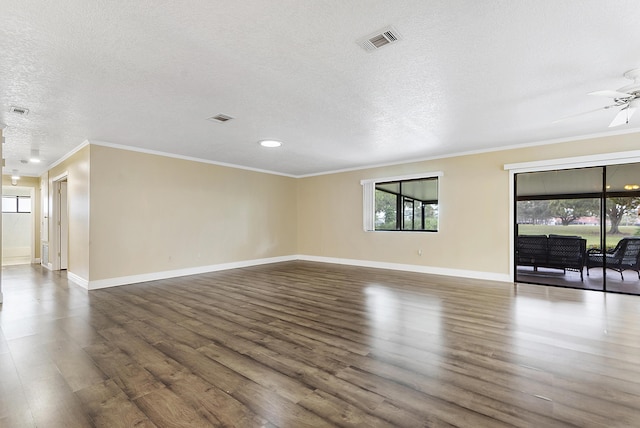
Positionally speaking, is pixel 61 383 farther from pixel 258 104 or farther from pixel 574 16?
pixel 574 16

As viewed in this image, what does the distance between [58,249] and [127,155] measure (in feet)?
11.8

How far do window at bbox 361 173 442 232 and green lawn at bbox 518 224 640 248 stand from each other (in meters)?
1.69

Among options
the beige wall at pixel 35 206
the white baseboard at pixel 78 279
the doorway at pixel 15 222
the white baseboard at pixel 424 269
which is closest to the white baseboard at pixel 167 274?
the white baseboard at pixel 78 279

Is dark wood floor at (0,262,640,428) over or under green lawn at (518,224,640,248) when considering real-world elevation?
under

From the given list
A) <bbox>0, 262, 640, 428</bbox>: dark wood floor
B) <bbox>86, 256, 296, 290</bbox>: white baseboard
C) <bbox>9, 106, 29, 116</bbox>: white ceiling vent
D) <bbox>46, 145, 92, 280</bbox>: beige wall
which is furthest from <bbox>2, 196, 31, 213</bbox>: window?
<bbox>9, 106, 29, 116</bbox>: white ceiling vent

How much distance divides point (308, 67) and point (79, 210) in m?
5.21

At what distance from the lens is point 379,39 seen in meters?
2.23

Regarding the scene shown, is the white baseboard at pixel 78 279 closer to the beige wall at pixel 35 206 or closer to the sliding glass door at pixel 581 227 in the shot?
the beige wall at pixel 35 206

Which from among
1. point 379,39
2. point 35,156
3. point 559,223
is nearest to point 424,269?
point 559,223

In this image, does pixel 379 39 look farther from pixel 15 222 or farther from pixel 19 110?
pixel 15 222

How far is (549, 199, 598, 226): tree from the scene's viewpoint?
5.04 meters

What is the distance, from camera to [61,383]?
6.90 feet

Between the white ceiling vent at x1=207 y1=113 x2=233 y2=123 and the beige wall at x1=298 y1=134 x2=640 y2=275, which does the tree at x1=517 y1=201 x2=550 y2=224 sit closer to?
the beige wall at x1=298 y1=134 x2=640 y2=275

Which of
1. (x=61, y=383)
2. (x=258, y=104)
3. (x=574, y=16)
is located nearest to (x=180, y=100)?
(x=258, y=104)
